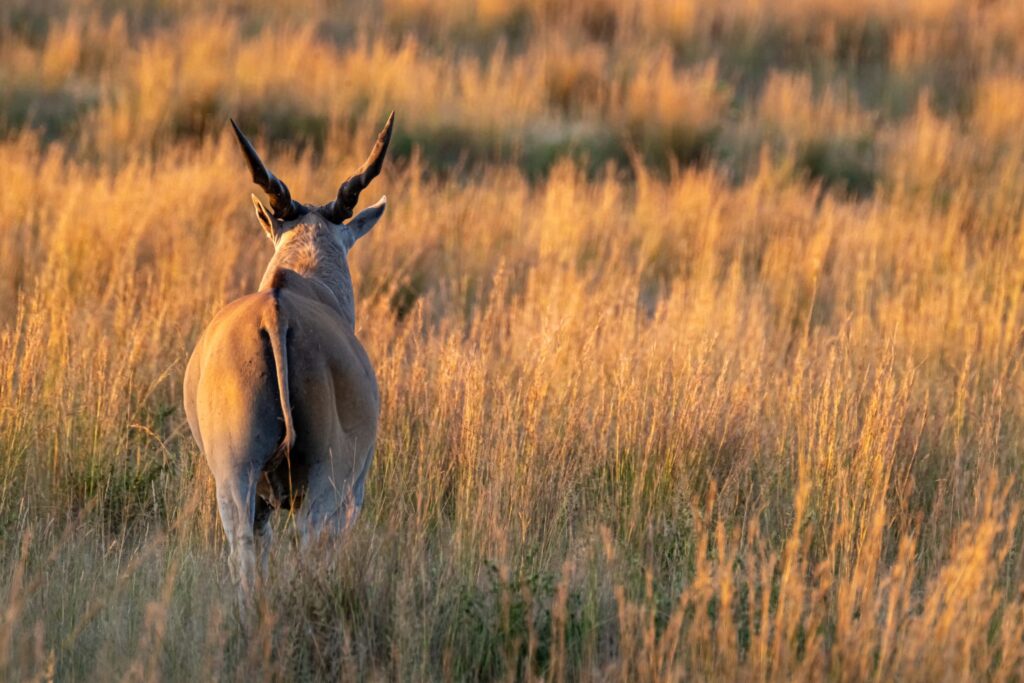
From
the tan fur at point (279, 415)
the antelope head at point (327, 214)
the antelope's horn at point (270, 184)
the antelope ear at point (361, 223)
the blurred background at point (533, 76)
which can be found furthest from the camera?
the blurred background at point (533, 76)

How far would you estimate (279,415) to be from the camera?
13.1ft

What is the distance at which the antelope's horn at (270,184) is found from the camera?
496 centimetres

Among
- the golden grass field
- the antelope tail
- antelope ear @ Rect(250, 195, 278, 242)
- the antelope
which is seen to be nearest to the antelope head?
antelope ear @ Rect(250, 195, 278, 242)

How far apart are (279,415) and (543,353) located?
202 centimetres

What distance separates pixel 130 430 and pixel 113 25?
33.2 ft

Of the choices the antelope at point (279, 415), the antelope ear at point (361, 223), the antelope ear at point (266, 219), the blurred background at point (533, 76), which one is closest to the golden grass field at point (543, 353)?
the blurred background at point (533, 76)

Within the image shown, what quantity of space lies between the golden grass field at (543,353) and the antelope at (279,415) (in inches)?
6.8

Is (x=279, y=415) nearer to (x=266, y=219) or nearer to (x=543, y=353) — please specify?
(x=266, y=219)

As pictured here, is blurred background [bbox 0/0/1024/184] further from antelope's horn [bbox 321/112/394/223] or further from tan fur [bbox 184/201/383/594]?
tan fur [bbox 184/201/383/594]

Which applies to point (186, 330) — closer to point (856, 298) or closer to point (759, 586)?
point (759, 586)

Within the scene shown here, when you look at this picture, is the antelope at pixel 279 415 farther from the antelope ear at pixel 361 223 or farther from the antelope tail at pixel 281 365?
the antelope ear at pixel 361 223

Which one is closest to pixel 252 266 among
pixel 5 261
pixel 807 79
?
pixel 5 261

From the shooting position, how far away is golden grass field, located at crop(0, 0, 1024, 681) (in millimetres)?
4012

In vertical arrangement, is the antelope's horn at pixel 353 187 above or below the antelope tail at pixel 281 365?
above
